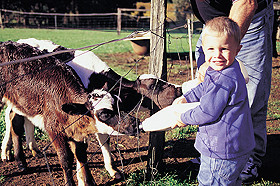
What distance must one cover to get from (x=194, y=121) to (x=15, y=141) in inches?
126

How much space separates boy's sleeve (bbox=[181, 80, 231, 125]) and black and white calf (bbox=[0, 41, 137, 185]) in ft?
4.11

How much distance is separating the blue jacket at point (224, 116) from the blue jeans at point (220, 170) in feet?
0.19

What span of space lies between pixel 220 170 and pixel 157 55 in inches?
63.1

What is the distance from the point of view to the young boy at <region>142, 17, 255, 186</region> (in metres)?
1.90

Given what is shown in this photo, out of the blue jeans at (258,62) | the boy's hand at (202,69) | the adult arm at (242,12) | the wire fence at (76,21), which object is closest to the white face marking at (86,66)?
the blue jeans at (258,62)

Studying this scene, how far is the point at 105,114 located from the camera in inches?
125

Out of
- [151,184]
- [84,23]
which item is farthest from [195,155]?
[84,23]

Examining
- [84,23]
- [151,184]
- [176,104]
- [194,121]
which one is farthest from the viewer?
[84,23]

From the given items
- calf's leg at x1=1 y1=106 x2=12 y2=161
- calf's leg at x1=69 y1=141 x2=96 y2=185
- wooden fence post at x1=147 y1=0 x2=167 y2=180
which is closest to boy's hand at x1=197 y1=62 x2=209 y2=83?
wooden fence post at x1=147 y1=0 x2=167 y2=180

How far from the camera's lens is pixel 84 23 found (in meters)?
30.9

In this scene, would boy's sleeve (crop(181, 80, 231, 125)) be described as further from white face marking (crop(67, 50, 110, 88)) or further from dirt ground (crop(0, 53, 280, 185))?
white face marking (crop(67, 50, 110, 88))

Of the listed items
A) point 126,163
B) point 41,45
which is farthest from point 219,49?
point 41,45

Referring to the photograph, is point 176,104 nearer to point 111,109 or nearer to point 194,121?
point 194,121

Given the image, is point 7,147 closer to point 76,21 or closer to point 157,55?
point 157,55
